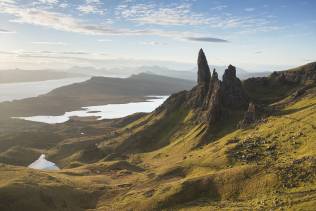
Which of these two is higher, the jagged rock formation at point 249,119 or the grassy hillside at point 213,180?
the jagged rock formation at point 249,119

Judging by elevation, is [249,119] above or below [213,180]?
above

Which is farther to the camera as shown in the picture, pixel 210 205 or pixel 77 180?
pixel 77 180

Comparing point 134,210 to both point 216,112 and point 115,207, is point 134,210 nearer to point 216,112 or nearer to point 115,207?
point 115,207

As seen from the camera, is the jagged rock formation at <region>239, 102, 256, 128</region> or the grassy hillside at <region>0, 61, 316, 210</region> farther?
the jagged rock formation at <region>239, 102, 256, 128</region>

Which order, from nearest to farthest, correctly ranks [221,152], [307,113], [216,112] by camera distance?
1. [221,152]
2. [307,113]
3. [216,112]

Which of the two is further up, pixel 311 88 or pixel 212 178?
pixel 311 88

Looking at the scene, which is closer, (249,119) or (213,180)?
(213,180)

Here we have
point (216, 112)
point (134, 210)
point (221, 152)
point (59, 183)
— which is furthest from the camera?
point (216, 112)

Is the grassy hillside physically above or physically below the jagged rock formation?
below

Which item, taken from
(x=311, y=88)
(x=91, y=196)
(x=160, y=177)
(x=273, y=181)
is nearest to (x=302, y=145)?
(x=273, y=181)

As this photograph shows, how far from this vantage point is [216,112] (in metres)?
179

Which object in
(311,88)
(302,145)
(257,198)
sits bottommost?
(257,198)

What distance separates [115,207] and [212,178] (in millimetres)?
28202

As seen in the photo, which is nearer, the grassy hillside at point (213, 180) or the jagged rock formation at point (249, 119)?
the grassy hillside at point (213, 180)
